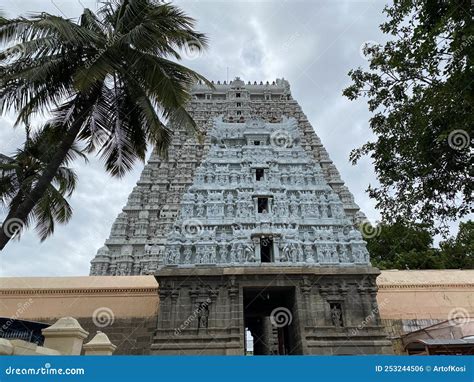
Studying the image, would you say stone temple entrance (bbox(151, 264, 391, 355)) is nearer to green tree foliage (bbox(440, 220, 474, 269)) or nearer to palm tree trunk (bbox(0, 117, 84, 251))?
palm tree trunk (bbox(0, 117, 84, 251))

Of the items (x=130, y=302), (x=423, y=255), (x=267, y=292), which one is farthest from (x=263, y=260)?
(x=423, y=255)

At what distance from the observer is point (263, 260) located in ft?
50.4

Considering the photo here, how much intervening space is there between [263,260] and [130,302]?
5.59 m

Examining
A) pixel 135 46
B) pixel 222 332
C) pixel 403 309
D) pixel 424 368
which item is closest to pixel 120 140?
pixel 135 46

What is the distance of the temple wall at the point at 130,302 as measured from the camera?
45.6 feet

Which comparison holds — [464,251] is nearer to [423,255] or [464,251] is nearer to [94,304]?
[423,255]

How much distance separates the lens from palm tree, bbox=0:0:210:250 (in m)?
8.20

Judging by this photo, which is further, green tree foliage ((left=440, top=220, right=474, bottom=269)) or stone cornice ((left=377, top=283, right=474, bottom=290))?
green tree foliage ((left=440, top=220, right=474, bottom=269))

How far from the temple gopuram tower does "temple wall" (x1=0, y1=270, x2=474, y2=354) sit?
1633mm

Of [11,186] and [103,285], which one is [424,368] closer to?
[11,186]

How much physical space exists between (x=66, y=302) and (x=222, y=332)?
6.37 meters

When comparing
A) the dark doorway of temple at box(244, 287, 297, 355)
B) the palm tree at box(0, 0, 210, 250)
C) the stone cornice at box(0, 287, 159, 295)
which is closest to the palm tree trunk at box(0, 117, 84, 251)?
the palm tree at box(0, 0, 210, 250)

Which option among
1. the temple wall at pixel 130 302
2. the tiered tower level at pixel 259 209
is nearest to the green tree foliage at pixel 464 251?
the temple wall at pixel 130 302

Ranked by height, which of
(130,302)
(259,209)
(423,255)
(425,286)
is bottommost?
(130,302)
